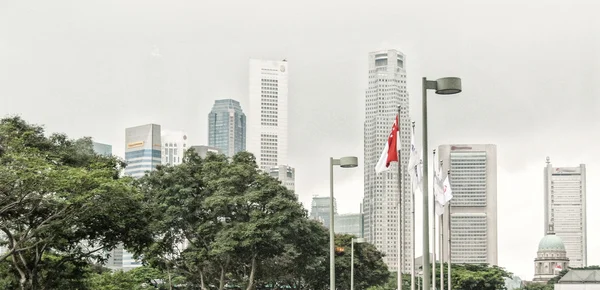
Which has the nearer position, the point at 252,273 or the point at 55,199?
the point at 55,199

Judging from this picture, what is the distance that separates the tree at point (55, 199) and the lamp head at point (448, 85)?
1051 inches

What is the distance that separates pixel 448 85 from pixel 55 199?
95.0ft

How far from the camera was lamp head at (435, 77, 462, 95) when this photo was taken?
986 inches

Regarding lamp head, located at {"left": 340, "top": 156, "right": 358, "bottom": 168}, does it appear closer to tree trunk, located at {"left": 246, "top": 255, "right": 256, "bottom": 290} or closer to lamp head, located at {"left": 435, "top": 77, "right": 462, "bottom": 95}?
lamp head, located at {"left": 435, "top": 77, "right": 462, "bottom": 95}

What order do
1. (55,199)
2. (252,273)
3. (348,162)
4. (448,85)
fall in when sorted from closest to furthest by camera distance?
(448,85), (348,162), (55,199), (252,273)

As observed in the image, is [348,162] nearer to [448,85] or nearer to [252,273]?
[448,85]

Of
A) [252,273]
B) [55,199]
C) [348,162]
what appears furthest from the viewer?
[252,273]

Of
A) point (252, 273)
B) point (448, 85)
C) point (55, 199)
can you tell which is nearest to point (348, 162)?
point (448, 85)

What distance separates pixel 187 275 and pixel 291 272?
989cm

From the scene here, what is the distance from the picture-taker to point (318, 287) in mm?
96625

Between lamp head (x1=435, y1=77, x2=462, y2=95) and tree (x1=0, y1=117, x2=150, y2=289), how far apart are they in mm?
26697

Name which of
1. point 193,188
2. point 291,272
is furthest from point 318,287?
point 193,188

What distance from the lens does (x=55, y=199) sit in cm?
4994

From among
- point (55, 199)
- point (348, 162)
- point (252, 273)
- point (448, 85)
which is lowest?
point (252, 273)
